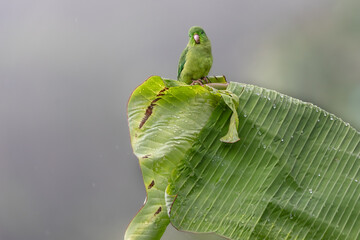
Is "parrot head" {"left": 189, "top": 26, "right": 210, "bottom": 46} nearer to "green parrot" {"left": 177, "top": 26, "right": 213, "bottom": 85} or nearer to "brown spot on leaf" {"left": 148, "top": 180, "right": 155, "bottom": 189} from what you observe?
"green parrot" {"left": 177, "top": 26, "right": 213, "bottom": 85}

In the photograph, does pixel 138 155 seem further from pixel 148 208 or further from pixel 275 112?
pixel 275 112

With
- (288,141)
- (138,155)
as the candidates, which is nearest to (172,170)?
(138,155)

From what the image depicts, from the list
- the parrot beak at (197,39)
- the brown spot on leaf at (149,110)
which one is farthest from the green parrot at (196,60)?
the brown spot on leaf at (149,110)

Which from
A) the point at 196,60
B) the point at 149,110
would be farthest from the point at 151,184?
the point at 196,60

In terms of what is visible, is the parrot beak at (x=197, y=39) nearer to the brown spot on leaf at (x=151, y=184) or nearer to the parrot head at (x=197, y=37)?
the parrot head at (x=197, y=37)

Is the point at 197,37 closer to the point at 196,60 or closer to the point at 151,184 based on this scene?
the point at 196,60

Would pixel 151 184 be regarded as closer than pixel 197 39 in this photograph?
Yes

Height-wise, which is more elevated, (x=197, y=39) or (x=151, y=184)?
(x=197, y=39)

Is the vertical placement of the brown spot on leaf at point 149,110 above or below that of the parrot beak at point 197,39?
below

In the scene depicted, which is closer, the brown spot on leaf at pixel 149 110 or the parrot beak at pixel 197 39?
the brown spot on leaf at pixel 149 110
